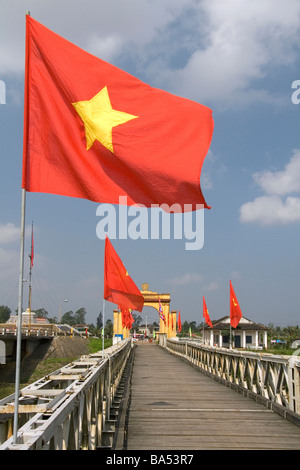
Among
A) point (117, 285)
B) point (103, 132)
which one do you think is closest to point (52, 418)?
point (103, 132)

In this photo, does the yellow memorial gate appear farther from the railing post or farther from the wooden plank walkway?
the railing post

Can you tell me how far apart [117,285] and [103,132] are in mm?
Answer: 7305

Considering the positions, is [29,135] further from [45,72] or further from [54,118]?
[45,72]

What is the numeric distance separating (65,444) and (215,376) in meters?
11.8

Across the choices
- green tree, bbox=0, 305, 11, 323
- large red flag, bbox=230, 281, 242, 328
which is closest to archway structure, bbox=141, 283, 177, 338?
large red flag, bbox=230, 281, 242, 328

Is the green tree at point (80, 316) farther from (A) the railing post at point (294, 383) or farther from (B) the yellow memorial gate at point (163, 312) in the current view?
(A) the railing post at point (294, 383)

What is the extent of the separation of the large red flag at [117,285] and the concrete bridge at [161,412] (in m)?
2.30

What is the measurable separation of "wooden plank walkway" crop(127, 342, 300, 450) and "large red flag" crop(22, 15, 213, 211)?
3800 mm

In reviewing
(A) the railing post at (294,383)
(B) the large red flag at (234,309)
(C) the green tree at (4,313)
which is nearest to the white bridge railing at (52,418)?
(A) the railing post at (294,383)

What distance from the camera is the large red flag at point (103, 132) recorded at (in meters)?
4.66

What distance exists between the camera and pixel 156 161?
496cm

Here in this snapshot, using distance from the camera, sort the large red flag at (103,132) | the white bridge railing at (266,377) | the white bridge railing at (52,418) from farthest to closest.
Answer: the white bridge railing at (266,377) < the large red flag at (103,132) < the white bridge railing at (52,418)

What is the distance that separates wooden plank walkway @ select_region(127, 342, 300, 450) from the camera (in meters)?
6.60

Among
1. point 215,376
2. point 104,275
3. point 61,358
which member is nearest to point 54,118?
point 104,275
